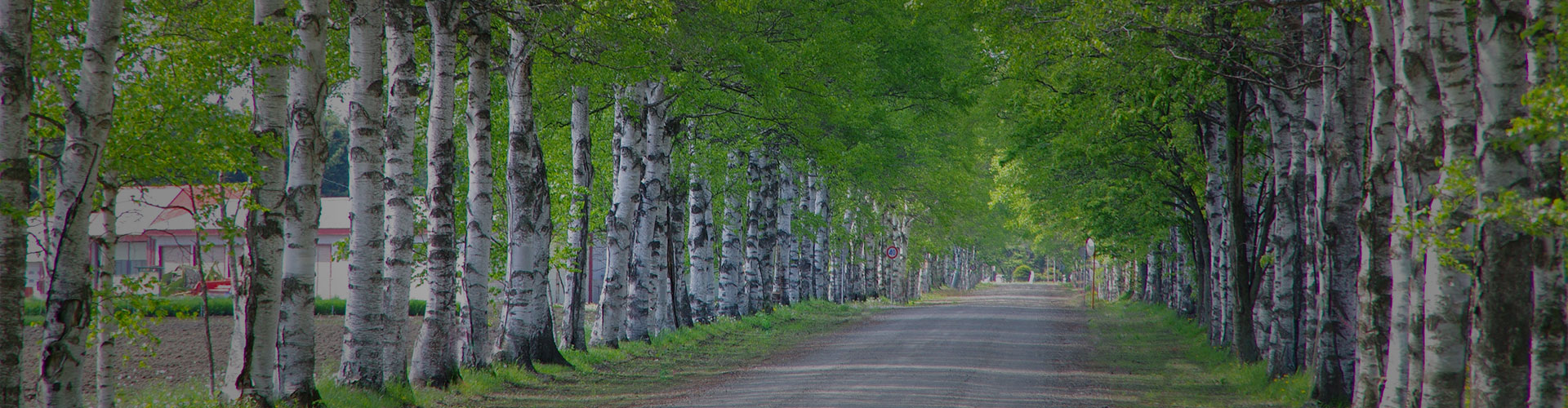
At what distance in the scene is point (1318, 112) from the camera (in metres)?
13.2

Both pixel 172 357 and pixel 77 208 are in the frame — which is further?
pixel 172 357

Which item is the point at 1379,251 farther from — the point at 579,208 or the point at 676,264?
the point at 676,264

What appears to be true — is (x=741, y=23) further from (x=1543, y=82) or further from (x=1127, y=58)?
(x=1543, y=82)

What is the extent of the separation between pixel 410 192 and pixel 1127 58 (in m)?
8.75

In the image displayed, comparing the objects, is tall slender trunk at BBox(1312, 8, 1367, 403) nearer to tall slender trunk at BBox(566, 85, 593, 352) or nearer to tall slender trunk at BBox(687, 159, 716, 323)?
tall slender trunk at BBox(566, 85, 593, 352)

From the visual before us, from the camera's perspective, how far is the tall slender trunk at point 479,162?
13.9 m

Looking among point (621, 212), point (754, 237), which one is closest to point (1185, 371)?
point (621, 212)

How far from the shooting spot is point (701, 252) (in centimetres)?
2698

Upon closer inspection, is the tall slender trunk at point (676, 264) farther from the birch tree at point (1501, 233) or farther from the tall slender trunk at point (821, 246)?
the birch tree at point (1501, 233)

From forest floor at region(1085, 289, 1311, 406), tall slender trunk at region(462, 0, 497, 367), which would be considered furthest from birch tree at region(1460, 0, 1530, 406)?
tall slender trunk at region(462, 0, 497, 367)

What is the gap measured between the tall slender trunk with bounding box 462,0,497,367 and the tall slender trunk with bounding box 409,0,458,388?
544mm

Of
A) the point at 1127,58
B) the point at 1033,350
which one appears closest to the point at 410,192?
the point at 1127,58

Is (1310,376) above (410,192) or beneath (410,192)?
beneath

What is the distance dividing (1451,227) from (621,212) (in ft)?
46.2
